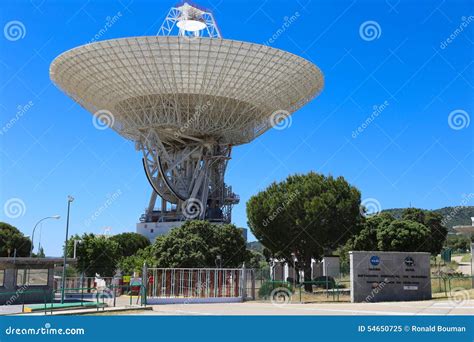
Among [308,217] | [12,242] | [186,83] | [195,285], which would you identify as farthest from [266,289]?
[12,242]

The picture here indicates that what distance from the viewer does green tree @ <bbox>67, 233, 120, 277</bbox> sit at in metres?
61.1

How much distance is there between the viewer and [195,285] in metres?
30.6

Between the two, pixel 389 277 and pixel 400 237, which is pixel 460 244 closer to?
pixel 400 237

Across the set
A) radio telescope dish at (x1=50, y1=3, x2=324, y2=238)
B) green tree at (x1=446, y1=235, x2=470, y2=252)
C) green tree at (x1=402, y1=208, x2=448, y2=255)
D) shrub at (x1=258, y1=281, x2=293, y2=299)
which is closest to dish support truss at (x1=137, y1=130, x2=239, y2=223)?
radio telescope dish at (x1=50, y1=3, x2=324, y2=238)

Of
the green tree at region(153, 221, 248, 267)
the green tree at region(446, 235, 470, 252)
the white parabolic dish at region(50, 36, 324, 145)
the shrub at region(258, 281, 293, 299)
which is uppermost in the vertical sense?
the white parabolic dish at region(50, 36, 324, 145)

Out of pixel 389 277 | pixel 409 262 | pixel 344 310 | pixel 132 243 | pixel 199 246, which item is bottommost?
pixel 344 310

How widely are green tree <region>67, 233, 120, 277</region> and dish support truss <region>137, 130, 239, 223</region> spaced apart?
12910 millimetres

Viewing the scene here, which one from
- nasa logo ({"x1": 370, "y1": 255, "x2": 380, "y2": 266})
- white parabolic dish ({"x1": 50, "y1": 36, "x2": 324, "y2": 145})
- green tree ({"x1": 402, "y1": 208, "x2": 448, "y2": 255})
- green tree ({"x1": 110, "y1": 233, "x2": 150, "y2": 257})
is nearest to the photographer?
nasa logo ({"x1": 370, "y1": 255, "x2": 380, "y2": 266})

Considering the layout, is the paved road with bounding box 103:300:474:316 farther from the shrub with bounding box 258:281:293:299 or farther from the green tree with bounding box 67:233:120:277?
the green tree with bounding box 67:233:120:277

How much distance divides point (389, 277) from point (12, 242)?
70.2 meters

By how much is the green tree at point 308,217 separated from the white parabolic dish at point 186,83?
11688 mm

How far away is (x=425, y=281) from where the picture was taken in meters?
30.8

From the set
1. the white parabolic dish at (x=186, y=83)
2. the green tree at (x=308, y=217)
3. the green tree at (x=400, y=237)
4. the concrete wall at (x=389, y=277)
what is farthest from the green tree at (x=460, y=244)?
the concrete wall at (x=389, y=277)

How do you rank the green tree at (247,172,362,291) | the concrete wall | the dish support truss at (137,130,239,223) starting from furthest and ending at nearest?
the dish support truss at (137,130,239,223)
the green tree at (247,172,362,291)
the concrete wall
